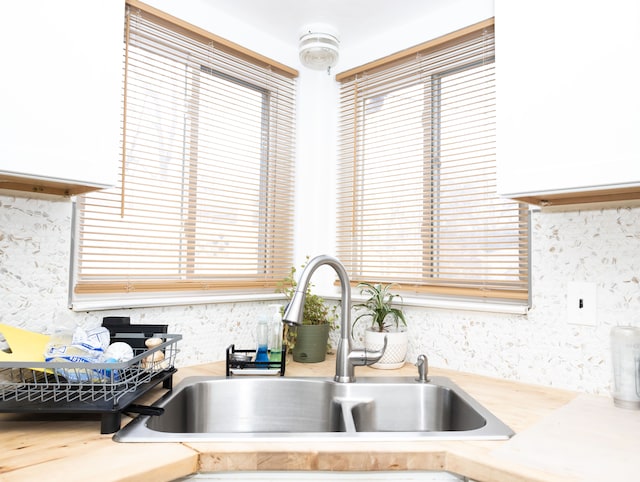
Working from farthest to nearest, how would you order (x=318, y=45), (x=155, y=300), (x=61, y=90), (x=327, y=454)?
(x=318, y=45) < (x=155, y=300) < (x=61, y=90) < (x=327, y=454)

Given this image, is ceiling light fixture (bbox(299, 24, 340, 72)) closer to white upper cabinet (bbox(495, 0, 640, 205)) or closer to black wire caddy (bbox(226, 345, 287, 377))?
white upper cabinet (bbox(495, 0, 640, 205))

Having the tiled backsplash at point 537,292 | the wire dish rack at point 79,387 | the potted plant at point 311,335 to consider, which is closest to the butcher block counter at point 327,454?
the wire dish rack at point 79,387

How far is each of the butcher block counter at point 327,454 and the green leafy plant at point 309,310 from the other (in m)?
0.83

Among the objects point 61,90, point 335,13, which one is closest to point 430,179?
point 335,13

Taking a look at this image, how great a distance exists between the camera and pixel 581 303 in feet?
4.64

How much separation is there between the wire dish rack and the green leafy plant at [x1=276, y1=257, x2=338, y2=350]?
0.65 metres

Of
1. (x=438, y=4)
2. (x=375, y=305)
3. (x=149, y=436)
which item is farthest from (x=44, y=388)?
(x=438, y=4)

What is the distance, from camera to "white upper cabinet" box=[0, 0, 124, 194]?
1019 mm

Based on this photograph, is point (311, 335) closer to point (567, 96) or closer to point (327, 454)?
point (327, 454)

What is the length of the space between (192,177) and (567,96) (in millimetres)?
1304

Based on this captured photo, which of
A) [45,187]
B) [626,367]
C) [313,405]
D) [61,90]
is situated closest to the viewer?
[61,90]

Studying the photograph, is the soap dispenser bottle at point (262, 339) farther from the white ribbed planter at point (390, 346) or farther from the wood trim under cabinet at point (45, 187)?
Result: the wood trim under cabinet at point (45, 187)

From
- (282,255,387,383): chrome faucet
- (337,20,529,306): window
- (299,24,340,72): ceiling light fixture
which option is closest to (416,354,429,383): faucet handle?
(282,255,387,383): chrome faucet

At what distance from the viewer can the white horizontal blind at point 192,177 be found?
162 centimetres
